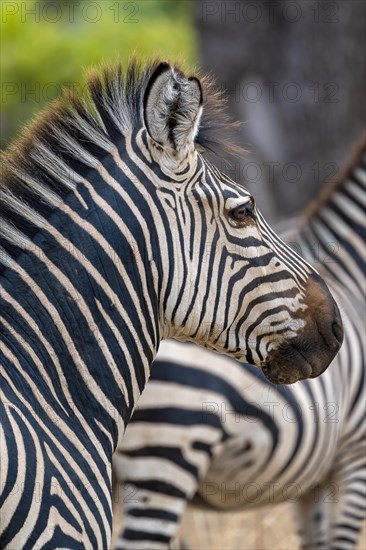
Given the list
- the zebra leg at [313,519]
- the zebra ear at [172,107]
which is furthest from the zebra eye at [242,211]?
the zebra leg at [313,519]

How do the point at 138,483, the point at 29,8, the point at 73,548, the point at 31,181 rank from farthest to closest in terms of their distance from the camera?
the point at 29,8 → the point at 138,483 → the point at 31,181 → the point at 73,548

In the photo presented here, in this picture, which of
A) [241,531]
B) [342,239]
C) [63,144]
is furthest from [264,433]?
[63,144]

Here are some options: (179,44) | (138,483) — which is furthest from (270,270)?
(179,44)

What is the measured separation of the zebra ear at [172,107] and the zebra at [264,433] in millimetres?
2323

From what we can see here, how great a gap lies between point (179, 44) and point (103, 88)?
15.1 meters

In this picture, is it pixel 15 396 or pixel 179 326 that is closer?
pixel 15 396

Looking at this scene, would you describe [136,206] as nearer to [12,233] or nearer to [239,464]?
[12,233]

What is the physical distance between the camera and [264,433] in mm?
5723

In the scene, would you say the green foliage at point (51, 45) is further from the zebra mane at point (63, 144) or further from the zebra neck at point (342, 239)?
the zebra mane at point (63, 144)

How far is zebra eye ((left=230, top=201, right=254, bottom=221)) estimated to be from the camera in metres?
3.54

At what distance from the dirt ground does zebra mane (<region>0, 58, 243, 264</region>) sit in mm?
4529

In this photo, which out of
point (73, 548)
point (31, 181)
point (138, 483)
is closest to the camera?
point (73, 548)

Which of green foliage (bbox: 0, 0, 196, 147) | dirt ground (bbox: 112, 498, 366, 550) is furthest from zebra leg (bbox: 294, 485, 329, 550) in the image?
green foliage (bbox: 0, 0, 196, 147)

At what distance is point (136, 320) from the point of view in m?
3.50
